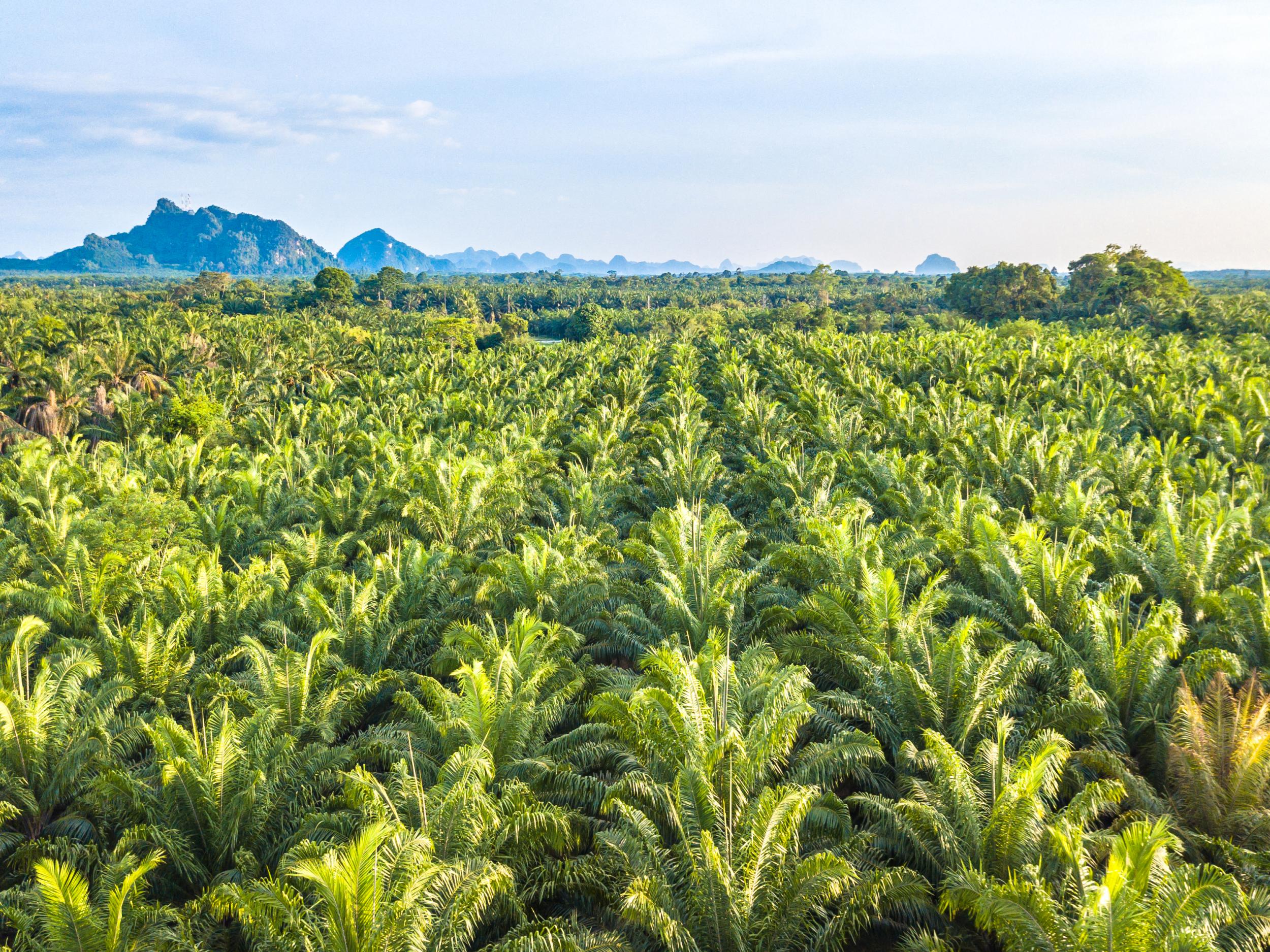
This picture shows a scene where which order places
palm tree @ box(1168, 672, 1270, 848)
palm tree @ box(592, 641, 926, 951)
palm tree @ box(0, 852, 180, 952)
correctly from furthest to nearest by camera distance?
palm tree @ box(1168, 672, 1270, 848), palm tree @ box(592, 641, 926, 951), palm tree @ box(0, 852, 180, 952)

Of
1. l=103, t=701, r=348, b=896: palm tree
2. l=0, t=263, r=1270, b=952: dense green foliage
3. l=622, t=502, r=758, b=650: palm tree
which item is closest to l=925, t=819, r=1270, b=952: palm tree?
l=0, t=263, r=1270, b=952: dense green foliage

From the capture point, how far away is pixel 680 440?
81.3ft

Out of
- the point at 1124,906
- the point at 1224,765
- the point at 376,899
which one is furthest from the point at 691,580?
the point at 1124,906

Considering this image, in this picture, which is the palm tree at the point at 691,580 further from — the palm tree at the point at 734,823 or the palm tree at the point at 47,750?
the palm tree at the point at 47,750

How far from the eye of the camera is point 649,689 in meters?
8.71

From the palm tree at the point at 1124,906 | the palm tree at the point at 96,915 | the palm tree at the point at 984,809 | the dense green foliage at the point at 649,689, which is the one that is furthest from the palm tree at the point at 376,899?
the palm tree at the point at 984,809

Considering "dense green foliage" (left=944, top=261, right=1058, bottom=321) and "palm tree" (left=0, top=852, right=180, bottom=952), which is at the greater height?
"dense green foliage" (left=944, top=261, right=1058, bottom=321)

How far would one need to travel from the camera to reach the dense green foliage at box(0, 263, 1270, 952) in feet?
23.4

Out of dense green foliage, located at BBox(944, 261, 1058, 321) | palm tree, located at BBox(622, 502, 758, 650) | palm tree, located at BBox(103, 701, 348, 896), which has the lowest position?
palm tree, located at BBox(103, 701, 348, 896)

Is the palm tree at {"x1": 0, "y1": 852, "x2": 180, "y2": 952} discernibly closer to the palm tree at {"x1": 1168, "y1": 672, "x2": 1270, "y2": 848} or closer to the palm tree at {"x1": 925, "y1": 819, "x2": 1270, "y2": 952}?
the palm tree at {"x1": 925, "y1": 819, "x2": 1270, "y2": 952}

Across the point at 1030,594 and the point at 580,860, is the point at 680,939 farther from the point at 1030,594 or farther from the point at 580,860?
the point at 1030,594

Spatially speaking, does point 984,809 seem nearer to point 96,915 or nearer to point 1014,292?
point 96,915

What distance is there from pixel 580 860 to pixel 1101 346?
39.7 metres

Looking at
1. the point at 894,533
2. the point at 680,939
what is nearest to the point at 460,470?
the point at 894,533
